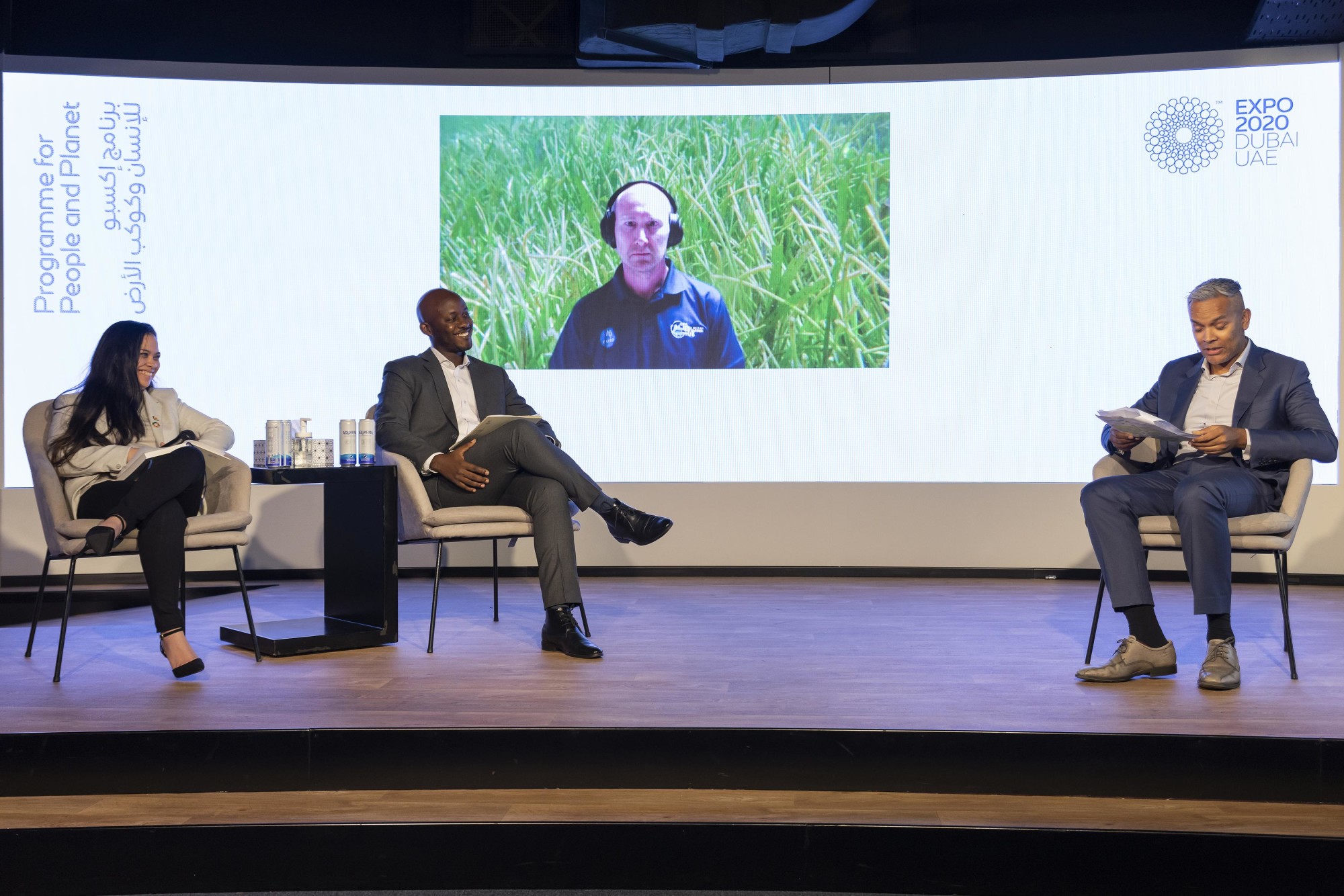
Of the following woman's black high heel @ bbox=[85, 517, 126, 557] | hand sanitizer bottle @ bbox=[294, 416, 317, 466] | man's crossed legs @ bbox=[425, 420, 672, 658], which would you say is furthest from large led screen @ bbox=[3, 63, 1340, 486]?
woman's black high heel @ bbox=[85, 517, 126, 557]

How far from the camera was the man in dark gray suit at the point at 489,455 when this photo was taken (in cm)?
340

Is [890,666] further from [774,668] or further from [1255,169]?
[1255,169]

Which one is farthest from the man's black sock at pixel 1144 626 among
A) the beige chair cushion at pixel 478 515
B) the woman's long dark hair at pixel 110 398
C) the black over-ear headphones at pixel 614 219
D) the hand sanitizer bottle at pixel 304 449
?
the black over-ear headphones at pixel 614 219

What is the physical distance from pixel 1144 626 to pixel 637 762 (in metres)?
1.47

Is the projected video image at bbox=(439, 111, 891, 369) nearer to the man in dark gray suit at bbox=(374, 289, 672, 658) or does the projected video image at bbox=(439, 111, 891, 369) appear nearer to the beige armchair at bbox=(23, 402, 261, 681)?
the man in dark gray suit at bbox=(374, 289, 672, 658)

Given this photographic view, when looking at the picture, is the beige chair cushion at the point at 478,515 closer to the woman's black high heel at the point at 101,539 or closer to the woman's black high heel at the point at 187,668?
the woman's black high heel at the point at 187,668

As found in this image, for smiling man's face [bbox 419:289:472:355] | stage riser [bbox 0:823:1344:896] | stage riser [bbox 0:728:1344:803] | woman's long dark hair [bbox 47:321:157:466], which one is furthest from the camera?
smiling man's face [bbox 419:289:472:355]

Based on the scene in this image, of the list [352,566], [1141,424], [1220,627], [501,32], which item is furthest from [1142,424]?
[501,32]

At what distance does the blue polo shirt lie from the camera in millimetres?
5375

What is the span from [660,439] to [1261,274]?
292 cm

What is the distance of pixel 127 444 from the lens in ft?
10.9

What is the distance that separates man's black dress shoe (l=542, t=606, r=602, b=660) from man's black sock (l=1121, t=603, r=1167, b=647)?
4.93 feet

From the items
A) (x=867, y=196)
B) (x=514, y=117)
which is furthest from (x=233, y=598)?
(x=867, y=196)

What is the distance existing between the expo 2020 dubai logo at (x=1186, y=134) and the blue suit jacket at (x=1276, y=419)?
87.4 inches
